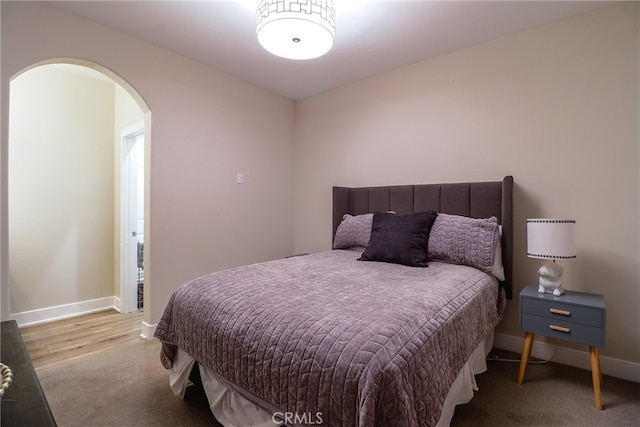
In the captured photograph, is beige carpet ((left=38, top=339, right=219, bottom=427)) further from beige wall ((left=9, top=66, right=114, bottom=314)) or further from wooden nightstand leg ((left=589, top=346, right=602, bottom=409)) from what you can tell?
wooden nightstand leg ((left=589, top=346, right=602, bottom=409))

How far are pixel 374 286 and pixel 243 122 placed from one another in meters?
2.46

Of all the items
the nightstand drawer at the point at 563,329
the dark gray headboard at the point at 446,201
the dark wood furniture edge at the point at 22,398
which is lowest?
the nightstand drawer at the point at 563,329

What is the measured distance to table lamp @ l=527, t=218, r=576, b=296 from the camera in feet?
6.21

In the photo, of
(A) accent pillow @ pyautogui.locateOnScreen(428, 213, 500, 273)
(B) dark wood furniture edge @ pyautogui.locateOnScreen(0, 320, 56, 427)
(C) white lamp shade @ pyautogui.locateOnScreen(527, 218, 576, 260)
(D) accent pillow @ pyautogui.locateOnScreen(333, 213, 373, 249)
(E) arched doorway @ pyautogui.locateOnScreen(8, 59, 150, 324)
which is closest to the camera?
(B) dark wood furniture edge @ pyautogui.locateOnScreen(0, 320, 56, 427)

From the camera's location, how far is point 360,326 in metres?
1.11

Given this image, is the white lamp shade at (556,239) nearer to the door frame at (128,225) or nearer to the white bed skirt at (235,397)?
the white bed skirt at (235,397)

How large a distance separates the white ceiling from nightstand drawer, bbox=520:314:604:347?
205 centimetres

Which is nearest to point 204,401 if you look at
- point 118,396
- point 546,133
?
point 118,396

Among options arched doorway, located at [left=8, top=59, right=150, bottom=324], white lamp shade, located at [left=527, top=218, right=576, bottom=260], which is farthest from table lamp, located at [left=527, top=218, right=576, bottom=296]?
arched doorway, located at [left=8, top=59, right=150, bottom=324]

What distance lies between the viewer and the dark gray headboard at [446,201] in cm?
233

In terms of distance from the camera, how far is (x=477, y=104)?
262cm

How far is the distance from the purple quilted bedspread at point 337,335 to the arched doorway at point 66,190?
5.14ft

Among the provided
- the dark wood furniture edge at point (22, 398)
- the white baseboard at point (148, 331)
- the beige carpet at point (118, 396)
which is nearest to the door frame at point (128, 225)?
the white baseboard at point (148, 331)

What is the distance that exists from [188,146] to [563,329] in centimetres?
310
